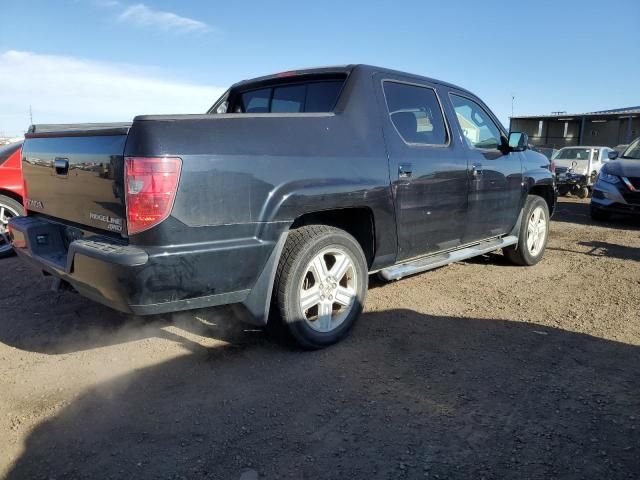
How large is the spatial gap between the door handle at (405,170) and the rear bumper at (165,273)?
1.26 metres

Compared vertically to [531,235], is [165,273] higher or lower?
higher

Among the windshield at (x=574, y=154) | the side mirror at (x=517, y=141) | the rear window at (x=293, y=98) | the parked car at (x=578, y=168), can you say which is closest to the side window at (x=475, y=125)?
the side mirror at (x=517, y=141)

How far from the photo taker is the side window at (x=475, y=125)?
4.66 m

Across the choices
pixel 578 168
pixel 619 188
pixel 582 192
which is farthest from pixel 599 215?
pixel 578 168

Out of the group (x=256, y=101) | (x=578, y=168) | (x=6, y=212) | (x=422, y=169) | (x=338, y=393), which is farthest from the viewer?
(x=578, y=168)

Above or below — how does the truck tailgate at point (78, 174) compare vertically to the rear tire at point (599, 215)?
above

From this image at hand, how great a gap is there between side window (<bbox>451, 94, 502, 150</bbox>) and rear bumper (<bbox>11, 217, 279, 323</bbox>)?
2.58 meters

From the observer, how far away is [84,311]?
4.24 meters

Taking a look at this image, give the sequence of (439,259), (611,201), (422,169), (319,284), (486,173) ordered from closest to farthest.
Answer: (319,284) < (422,169) < (439,259) < (486,173) < (611,201)

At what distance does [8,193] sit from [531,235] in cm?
631

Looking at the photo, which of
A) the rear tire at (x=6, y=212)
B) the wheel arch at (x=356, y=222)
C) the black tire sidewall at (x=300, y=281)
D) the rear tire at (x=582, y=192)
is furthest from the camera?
the rear tire at (x=582, y=192)

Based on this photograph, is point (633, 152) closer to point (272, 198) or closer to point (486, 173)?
point (486, 173)

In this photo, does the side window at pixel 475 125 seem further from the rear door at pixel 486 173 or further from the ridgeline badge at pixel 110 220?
the ridgeline badge at pixel 110 220

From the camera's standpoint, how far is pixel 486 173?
185 inches
